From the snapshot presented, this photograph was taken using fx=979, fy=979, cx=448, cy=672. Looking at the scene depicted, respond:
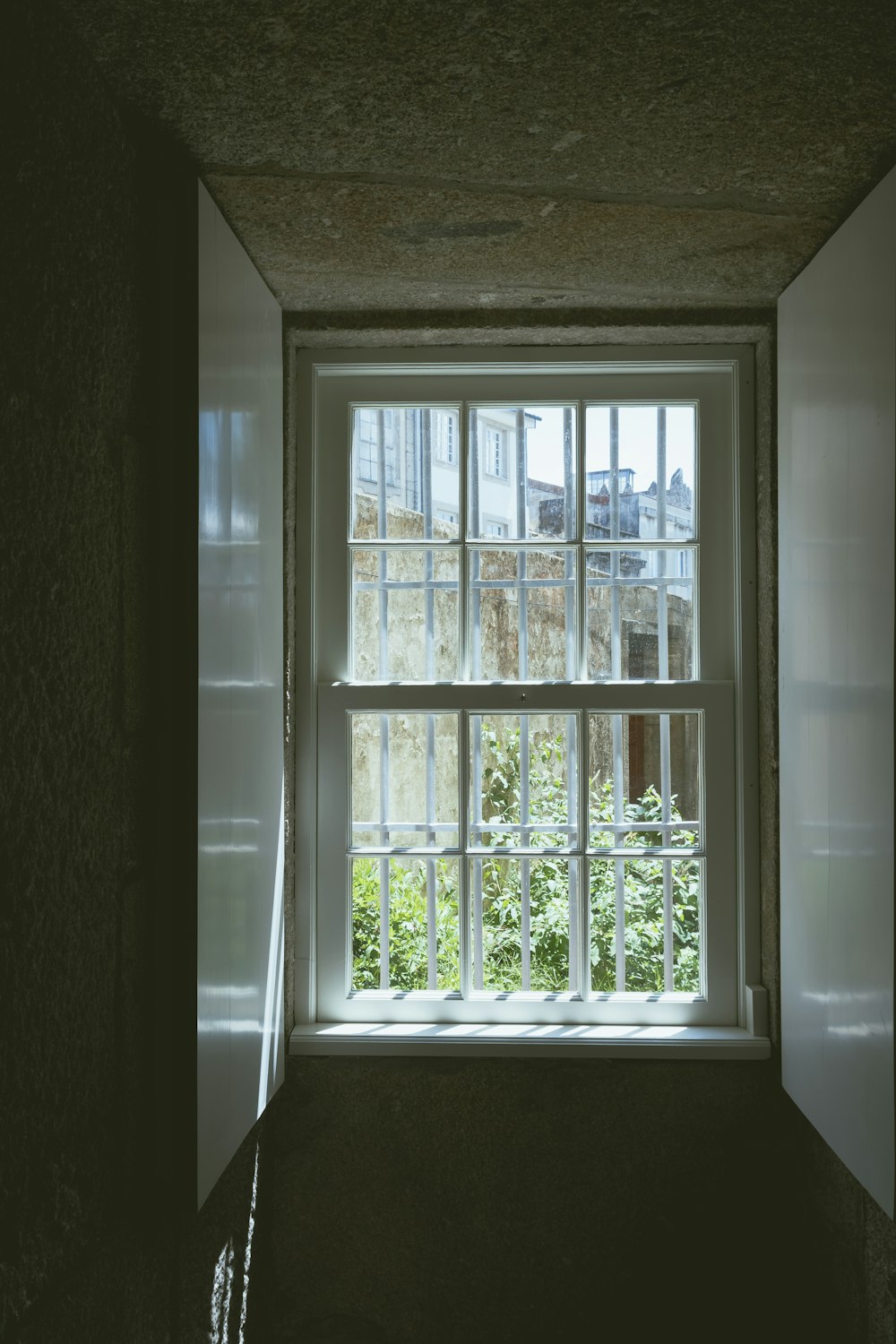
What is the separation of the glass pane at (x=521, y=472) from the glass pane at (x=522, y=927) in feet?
2.70

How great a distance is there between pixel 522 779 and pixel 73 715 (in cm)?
131

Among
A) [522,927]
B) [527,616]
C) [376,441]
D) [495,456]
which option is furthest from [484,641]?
[522,927]

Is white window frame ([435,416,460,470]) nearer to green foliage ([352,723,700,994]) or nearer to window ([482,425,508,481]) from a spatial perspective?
window ([482,425,508,481])

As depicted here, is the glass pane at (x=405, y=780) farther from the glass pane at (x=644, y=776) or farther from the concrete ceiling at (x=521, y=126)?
the concrete ceiling at (x=521, y=126)

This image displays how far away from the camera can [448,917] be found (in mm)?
2428

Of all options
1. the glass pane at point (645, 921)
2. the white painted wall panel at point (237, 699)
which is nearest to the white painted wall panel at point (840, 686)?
the glass pane at point (645, 921)

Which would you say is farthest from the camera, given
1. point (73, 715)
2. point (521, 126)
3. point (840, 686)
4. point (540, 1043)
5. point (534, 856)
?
point (534, 856)

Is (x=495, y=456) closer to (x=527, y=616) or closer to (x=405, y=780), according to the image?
(x=527, y=616)

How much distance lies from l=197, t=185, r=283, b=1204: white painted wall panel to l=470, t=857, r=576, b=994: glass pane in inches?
20.4

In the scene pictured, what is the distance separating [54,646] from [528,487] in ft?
4.68

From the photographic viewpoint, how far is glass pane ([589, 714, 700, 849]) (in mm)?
2395

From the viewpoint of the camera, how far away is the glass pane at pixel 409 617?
2426mm

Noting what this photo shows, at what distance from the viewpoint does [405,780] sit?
2420 millimetres

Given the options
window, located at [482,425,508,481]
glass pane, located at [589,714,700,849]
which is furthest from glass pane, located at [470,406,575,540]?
glass pane, located at [589,714,700,849]
